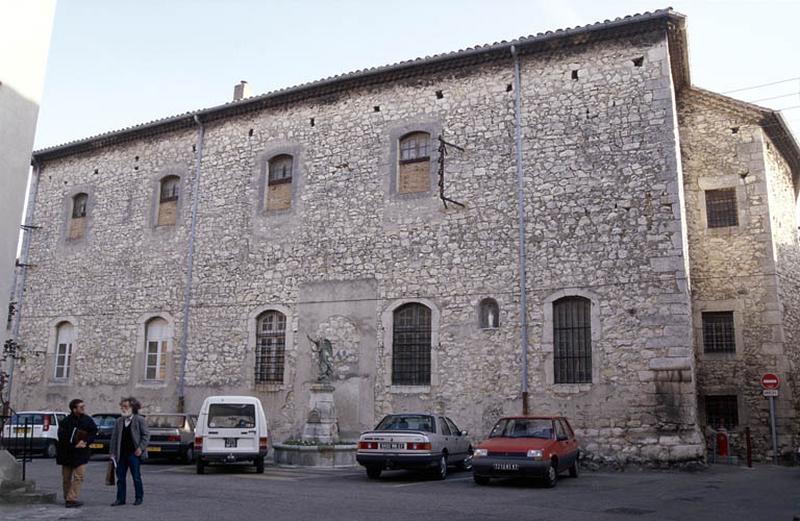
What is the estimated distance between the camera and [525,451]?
11641mm

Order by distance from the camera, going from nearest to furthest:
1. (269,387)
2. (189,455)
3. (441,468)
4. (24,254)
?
1. (441,468)
2. (189,455)
3. (269,387)
4. (24,254)

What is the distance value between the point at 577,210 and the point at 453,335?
3946 millimetres

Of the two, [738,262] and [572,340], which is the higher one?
[738,262]

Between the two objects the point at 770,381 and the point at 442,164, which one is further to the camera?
the point at 442,164

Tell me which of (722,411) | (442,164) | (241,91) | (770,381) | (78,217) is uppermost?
(241,91)

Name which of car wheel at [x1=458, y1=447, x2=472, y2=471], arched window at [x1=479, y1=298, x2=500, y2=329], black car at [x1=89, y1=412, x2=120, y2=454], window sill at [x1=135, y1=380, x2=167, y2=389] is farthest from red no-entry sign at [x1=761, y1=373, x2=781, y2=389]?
window sill at [x1=135, y1=380, x2=167, y2=389]

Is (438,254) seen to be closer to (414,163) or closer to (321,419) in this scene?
(414,163)

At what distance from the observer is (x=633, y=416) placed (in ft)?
48.5

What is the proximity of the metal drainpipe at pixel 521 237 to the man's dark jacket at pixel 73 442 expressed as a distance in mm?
9124

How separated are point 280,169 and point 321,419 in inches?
296

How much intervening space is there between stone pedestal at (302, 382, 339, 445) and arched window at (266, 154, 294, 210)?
5.74m

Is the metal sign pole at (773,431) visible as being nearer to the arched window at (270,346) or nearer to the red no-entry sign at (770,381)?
the red no-entry sign at (770,381)

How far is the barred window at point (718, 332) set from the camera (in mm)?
17688

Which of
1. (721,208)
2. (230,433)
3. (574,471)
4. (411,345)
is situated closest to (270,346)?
(411,345)
